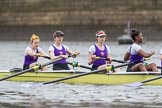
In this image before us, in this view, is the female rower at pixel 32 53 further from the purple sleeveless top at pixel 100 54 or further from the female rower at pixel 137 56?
the female rower at pixel 137 56

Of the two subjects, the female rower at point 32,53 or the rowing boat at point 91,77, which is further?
the female rower at point 32,53

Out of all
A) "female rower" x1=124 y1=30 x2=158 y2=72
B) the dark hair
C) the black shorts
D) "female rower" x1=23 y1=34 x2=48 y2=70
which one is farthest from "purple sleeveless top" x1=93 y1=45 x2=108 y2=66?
"female rower" x1=23 y1=34 x2=48 y2=70

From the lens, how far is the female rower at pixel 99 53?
17438 mm

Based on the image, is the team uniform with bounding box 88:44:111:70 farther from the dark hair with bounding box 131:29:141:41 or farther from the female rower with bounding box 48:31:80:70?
the dark hair with bounding box 131:29:141:41

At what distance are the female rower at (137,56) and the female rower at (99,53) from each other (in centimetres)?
61

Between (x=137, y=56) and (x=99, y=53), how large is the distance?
93 centimetres

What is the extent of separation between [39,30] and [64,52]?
34664 millimetres

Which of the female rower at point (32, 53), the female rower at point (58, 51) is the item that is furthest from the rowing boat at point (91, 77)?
the female rower at point (58, 51)

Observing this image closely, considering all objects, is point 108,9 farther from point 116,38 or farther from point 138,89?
point 138,89

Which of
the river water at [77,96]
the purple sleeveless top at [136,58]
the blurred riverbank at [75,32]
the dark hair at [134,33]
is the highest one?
the blurred riverbank at [75,32]

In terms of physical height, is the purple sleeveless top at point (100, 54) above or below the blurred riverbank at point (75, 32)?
below

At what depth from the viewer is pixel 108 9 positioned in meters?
52.0

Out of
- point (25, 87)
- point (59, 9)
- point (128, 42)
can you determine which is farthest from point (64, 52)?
point (59, 9)

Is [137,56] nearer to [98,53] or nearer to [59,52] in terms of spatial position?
[98,53]
